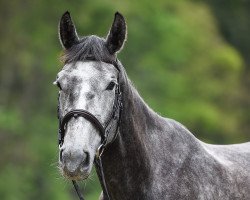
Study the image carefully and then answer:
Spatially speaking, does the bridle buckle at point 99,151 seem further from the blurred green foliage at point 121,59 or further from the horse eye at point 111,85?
the blurred green foliage at point 121,59

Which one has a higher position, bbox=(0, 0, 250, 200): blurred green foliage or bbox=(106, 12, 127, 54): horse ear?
bbox=(0, 0, 250, 200): blurred green foliage

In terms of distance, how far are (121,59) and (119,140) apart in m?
21.6

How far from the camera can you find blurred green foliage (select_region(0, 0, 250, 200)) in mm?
27422

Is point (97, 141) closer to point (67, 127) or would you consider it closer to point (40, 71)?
point (67, 127)

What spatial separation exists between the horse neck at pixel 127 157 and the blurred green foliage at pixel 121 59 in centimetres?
1681

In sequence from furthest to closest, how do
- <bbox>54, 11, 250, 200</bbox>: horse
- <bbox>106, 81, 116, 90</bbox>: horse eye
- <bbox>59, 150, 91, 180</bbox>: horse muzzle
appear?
<bbox>106, 81, 116, 90</bbox>: horse eye
<bbox>54, 11, 250, 200</bbox>: horse
<bbox>59, 150, 91, 180</bbox>: horse muzzle

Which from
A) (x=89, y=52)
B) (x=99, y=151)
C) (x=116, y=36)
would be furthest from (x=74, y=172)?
(x=116, y=36)

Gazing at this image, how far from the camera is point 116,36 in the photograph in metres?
7.73

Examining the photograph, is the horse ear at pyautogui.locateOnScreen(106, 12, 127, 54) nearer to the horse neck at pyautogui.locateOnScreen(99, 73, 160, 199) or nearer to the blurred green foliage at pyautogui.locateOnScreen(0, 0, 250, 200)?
the horse neck at pyautogui.locateOnScreen(99, 73, 160, 199)

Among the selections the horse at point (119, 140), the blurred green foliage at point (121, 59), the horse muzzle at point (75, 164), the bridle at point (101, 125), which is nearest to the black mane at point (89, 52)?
the horse at point (119, 140)

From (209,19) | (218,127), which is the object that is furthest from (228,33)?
(218,127)

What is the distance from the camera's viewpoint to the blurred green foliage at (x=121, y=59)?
2742cm

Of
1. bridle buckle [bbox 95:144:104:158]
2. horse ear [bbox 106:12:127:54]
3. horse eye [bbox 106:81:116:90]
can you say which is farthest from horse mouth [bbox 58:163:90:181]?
horse ear [bbox 106:12:127:54]

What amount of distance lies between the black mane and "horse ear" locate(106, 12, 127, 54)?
49 millimetres
